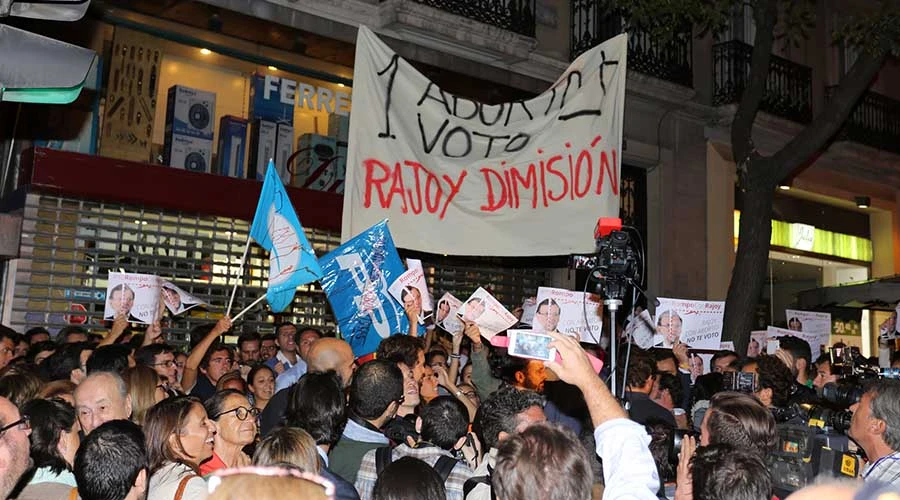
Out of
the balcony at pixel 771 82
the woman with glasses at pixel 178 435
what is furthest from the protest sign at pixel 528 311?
the balcony at pixel 771 82

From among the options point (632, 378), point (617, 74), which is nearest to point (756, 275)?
point (617, 74)

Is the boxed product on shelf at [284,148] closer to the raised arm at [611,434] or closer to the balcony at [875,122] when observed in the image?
the raised arm at [611,434]

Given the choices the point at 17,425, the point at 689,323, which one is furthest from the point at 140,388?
the point at 689,323

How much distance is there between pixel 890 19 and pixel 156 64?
9.77 m

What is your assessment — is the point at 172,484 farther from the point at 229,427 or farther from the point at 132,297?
the point at 132,297

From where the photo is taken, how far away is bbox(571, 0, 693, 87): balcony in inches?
612

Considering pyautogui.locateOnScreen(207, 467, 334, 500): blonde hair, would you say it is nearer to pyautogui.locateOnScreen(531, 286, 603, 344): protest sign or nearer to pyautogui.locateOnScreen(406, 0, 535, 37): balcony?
pyautogui.locateOnScreen(531, 286, 603, 344): protest sign

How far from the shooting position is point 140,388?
559 centimetres

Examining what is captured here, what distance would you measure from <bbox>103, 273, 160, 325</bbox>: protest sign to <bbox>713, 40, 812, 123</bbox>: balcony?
11.2 meters

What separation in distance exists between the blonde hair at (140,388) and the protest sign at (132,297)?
3.44 metres

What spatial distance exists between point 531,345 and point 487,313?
557cm

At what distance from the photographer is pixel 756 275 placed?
12.8m

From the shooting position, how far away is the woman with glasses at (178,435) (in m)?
4.48

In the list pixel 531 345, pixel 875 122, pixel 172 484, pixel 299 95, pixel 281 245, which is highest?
pixel 875 122
